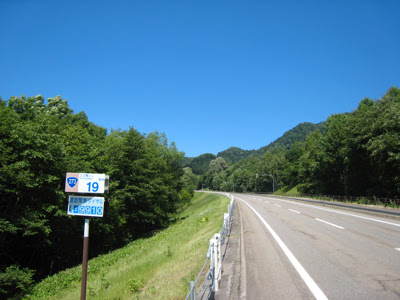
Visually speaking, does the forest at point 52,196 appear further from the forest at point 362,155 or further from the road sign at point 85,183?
the forest at point 362,155

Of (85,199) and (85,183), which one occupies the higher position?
(85,183)

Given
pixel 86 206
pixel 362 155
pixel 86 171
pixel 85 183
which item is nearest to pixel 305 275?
pixel 86 206

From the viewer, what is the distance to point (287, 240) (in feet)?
32.4

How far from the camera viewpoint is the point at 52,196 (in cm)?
1723

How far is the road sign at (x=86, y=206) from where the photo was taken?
225 inches

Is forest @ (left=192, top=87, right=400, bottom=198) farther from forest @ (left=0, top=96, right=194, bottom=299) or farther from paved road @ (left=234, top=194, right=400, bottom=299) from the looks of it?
forest @ (left=0, top=96, right=194, bottom=299)

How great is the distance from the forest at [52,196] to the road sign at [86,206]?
0.46 m

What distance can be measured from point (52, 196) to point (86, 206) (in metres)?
13.9

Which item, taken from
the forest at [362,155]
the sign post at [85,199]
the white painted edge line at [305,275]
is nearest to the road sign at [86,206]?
the sign post at [85,199]

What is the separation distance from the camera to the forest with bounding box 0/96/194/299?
14.4m

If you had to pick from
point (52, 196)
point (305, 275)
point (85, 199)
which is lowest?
point (305, 275)

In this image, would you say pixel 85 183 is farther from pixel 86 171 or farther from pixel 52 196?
pixel 86 171

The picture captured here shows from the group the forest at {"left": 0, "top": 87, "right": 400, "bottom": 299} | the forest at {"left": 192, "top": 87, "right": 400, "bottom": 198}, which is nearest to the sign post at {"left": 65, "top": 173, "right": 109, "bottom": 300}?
the forest at {"left": 0, "top": 87, "right": 400, "bottom": 299}

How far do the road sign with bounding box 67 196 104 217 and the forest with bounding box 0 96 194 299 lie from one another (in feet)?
1.49
